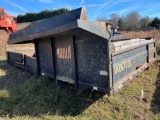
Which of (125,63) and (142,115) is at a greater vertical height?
(125,63)

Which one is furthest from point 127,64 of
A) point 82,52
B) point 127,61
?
point 82,52

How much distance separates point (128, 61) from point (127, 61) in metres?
0.06

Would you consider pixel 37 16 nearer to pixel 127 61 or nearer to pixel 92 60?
pixel 127 61

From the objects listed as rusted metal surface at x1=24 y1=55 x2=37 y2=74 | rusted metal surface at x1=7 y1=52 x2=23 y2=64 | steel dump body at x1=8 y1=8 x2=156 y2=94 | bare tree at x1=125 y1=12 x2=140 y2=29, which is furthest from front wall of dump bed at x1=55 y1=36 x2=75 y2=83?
bare tree at x1=125 y1=12 x2=140 y2=29

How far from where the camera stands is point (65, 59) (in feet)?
10.3

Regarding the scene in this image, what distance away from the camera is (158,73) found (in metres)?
4.79

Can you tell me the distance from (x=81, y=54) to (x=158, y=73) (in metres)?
3.19

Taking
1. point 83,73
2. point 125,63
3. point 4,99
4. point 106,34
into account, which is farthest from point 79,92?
point 4,99

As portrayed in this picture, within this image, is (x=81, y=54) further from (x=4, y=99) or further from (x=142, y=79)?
(x=142, y=79)

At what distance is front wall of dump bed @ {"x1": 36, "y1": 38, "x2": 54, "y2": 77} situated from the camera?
3461 mm

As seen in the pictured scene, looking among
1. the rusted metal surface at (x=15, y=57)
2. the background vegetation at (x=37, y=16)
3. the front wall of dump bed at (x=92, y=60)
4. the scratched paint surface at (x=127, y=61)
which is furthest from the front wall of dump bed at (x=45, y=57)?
the background vegetation at (x=37, y=16)

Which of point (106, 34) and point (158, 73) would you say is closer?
point (106, 34)

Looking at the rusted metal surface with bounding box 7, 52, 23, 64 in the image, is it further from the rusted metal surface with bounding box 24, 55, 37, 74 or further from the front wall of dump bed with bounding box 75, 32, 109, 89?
the front wall of dump bed with bounding box 75, 32, 109, 89

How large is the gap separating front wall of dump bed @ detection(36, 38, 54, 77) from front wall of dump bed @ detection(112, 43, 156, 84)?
4.91 feet
